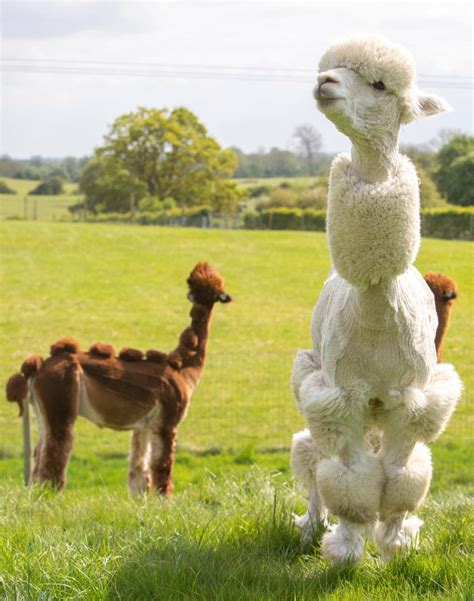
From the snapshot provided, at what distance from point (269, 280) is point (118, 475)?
20.2 meters

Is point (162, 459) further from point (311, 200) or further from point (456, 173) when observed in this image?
point (311, 200)

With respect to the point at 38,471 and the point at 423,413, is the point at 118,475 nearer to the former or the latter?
the point at 38,471

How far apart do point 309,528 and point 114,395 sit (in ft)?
9.96

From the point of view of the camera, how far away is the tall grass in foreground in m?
4.11

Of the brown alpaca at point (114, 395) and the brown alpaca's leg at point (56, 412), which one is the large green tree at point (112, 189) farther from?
the brown alpaca's leg at point (56, 412)

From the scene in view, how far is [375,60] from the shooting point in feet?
12.6

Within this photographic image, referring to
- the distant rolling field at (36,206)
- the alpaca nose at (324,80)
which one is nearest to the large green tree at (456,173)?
the distant rolling field at (36,206)

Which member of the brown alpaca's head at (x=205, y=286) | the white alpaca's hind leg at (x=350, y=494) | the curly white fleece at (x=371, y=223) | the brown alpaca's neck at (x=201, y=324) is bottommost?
the white alpaca's hind leg at (x=350, y=494)

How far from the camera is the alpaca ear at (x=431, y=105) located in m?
4.08

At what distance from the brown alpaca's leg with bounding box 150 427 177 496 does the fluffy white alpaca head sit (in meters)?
4.21

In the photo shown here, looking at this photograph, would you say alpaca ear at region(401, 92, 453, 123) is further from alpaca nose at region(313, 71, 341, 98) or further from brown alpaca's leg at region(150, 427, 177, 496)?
Answer: brown alpaca's leg at region(150, 427, 177, 496)

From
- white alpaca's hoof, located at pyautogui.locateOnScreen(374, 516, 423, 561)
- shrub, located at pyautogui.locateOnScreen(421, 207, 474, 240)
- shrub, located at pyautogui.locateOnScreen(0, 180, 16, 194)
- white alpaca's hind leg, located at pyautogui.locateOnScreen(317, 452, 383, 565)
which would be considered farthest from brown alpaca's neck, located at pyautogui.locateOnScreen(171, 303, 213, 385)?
shrub, located at pyautogui.locateOnScreen(0, 180, 16, 194)

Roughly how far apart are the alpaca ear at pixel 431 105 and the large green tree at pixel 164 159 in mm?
65337

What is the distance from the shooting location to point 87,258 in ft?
117
